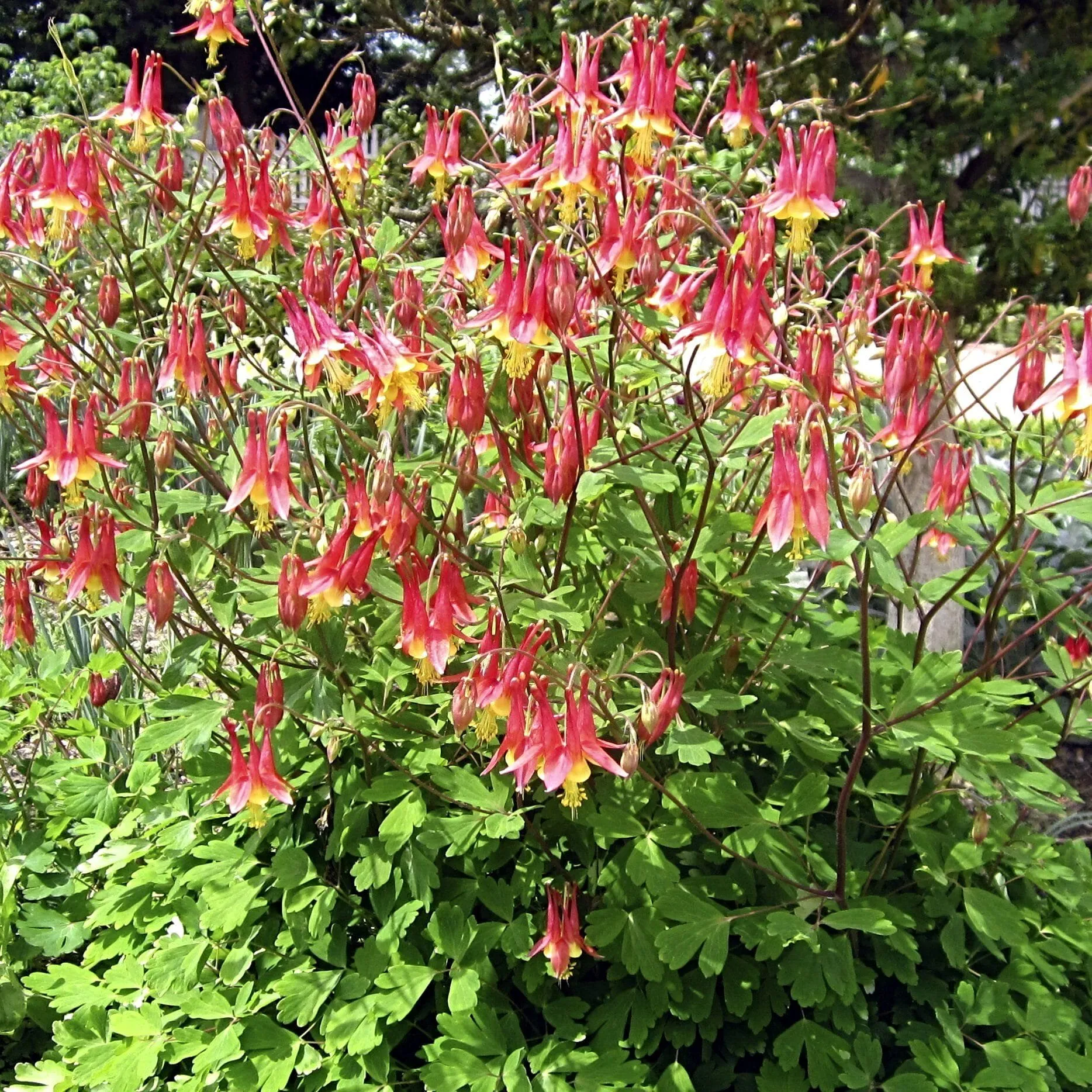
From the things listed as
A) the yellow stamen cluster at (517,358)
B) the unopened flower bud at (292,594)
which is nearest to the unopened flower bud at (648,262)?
Result: the yellow stamen cluster at (517,358)

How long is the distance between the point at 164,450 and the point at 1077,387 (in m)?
1.41

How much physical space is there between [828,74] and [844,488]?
2.01m

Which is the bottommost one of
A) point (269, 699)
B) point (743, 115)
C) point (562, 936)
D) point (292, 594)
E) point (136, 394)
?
point (562, 936)

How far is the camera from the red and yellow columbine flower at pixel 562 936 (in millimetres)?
1716

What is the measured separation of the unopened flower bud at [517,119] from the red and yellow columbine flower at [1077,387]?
0.99m

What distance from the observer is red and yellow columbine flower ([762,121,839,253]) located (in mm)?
1646

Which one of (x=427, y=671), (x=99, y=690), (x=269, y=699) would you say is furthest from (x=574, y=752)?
(x=99, y=690)

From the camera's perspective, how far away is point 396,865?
6.27 feet

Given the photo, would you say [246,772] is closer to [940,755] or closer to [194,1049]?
[194,1049]

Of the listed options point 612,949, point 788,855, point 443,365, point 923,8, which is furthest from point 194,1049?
point 923,8

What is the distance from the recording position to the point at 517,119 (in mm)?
1930

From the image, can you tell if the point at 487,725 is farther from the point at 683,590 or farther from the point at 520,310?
the point at 520,310

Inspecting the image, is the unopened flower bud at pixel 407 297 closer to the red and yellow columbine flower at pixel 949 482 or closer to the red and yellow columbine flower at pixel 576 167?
the red and yellow columbine flower at pixel 576 167

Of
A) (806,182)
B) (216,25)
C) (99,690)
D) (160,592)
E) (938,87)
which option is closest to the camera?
(806,182)
